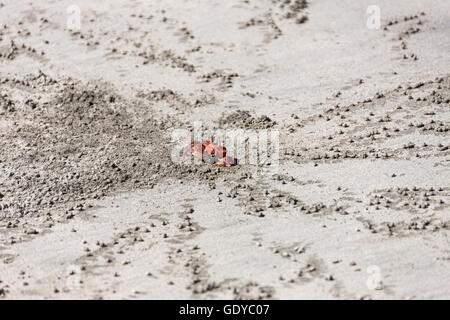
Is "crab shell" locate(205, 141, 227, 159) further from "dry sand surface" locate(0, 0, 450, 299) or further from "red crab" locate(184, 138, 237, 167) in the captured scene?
"dry sand surface" locate(0, 0, 450, 299)

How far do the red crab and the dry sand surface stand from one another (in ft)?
0.75

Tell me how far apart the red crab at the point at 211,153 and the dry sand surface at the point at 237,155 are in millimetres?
230

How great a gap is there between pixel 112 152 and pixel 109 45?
3.67 m

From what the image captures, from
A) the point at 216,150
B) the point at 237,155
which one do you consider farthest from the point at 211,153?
the point at 237,155

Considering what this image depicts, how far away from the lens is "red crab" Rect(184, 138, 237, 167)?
9133 millimetres

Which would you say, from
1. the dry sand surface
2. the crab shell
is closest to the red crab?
the crab shell

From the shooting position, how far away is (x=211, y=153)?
933 centimetres

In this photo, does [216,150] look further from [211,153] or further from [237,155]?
[237,155]

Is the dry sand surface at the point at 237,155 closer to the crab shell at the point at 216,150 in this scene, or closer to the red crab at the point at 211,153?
the red crab at the point at 211,153

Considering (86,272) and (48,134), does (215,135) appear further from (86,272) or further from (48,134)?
(86,272)

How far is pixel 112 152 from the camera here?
9.50m

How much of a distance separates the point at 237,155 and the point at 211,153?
1.43 feet

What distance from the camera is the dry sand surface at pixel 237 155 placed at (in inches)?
273

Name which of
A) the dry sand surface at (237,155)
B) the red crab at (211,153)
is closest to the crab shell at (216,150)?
the red crab at (211,153)
